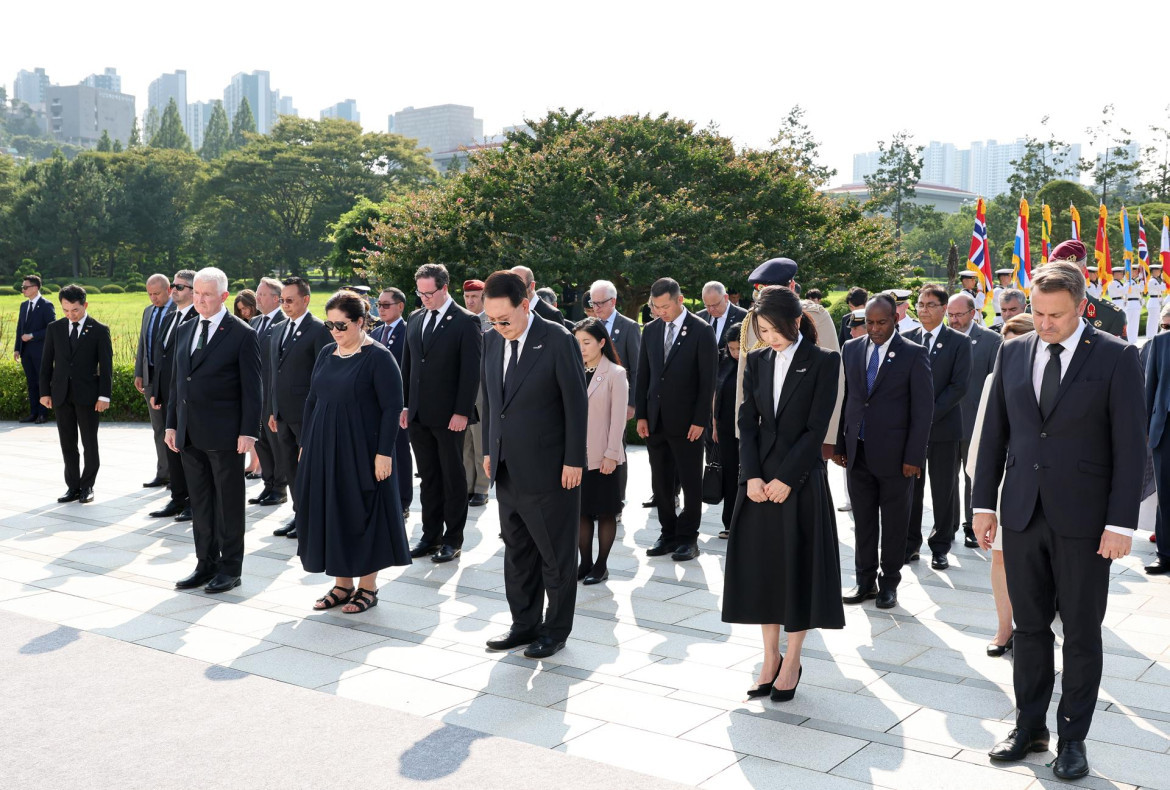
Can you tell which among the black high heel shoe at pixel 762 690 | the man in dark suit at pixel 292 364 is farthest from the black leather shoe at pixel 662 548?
the black high heel shoe at pixel 762 690

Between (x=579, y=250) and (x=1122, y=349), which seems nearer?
(x=1122, y=349)

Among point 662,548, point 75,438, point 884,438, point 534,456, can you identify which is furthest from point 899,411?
point 75,438

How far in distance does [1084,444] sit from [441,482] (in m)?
4.95

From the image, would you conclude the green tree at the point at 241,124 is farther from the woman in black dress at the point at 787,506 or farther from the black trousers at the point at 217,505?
the woman in black dress at the point at 787,506

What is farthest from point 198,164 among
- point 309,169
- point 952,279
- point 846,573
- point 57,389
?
point 846,573

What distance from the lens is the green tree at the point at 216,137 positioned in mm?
99375

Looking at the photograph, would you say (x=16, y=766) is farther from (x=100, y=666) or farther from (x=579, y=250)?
(x=579, y=250)

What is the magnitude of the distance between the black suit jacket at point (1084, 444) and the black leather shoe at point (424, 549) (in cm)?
461

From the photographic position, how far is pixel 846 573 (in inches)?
286

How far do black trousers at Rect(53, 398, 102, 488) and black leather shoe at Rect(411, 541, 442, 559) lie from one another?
3863mm

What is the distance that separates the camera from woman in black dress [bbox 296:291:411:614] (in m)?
6.18

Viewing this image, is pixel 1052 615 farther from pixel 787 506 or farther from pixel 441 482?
pixel 441 482

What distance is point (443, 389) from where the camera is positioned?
25.2ft

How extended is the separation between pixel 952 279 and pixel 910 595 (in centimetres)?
3041
